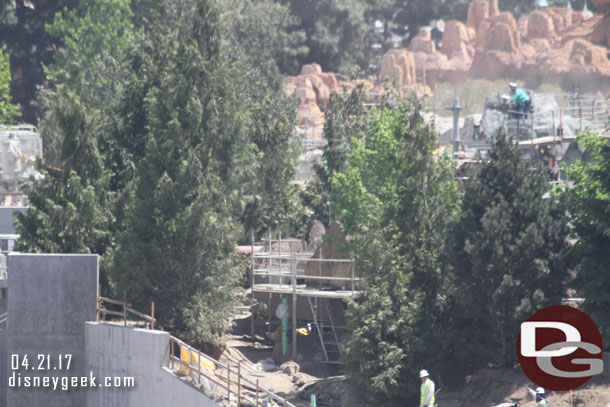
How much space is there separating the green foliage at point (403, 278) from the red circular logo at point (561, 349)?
335 cm

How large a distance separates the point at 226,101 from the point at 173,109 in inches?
79.8

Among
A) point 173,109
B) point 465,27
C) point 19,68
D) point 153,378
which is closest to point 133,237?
point 173,109

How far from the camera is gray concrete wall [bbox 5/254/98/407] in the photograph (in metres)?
28.5

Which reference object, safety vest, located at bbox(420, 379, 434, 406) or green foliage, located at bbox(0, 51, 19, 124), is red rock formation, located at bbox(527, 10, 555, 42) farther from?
safety vest, located at bbox(420, 379, 434, 406)

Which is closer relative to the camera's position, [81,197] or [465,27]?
[81,197]

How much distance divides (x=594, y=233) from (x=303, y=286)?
13967mm

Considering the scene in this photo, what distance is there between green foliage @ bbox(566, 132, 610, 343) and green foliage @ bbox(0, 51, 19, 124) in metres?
44.8

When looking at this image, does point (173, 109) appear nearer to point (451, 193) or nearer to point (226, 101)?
point (226, 101)

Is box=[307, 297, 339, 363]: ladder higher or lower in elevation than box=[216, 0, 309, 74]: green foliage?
lower

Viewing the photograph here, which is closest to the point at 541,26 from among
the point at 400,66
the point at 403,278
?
the point at 400,66

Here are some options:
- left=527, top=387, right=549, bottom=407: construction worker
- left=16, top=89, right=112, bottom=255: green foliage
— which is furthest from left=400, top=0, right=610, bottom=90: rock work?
left=527, top=387, right=549, bottom=407: construction worker

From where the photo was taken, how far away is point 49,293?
2861cm

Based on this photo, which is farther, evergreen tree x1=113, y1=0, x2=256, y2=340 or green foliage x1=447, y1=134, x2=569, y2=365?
evergreen tree x1=113, y1=0, x2=256, y2=340

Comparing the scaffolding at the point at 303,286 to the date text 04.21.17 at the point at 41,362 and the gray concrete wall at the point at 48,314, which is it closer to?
the gray concrete wall at the point at 48,314
